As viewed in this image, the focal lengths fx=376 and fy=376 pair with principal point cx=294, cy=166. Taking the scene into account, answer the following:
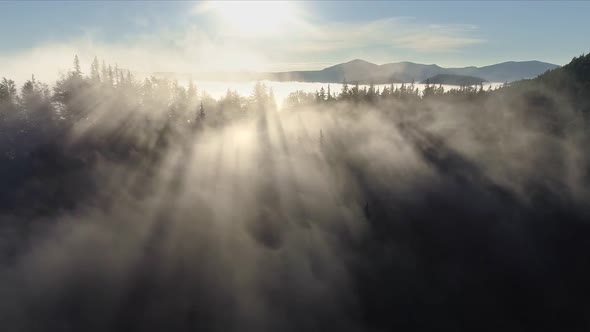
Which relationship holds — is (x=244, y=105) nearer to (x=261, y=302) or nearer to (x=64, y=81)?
(x=64, y=81)

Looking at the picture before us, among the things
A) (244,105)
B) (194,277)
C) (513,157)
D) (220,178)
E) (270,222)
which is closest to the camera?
Answer: (194,277)

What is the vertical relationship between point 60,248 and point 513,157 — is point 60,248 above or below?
below

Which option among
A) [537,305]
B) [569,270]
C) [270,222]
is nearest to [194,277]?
[270,222]

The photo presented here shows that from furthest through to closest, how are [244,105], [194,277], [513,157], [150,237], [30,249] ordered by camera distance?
[244,105], [513,157], [150,237], [194,277], [30,249]

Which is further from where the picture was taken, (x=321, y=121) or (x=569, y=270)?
(x=321, y=121)

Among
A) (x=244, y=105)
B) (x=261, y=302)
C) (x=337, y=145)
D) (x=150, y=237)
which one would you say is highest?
(x=244, y=105)

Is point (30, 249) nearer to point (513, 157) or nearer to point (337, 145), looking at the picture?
point (337, 145)
